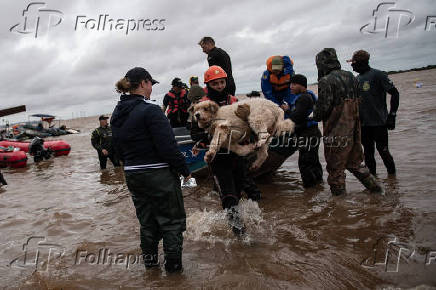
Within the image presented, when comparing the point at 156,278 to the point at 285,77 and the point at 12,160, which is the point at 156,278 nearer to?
the point at 285,77

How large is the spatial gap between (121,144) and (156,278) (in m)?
1.58

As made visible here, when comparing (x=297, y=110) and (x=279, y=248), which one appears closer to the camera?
(x=279, y=248)

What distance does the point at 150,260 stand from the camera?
3.55 metres

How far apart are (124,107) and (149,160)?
0.62 meters

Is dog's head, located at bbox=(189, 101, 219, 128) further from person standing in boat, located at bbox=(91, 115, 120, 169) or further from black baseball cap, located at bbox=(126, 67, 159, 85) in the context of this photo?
person standing in boat, located at bbox=(91, 115, 120, 169)

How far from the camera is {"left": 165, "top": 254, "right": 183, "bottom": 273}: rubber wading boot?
11.1 feet

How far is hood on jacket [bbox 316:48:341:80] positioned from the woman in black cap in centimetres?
287

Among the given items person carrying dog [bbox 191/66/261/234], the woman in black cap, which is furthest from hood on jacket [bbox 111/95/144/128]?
person carrying dog [bbox 191/66/261/234]

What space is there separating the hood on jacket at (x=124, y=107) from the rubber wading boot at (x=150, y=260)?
5.03 feet

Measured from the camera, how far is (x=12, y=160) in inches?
580

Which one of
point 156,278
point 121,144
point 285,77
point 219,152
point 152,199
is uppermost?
point 285,77

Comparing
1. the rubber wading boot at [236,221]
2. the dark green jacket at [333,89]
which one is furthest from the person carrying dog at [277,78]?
the rubber wading boot at [236,221]

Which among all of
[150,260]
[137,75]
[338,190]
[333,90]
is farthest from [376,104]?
[150,260]

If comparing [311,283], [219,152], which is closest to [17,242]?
[219,152]
